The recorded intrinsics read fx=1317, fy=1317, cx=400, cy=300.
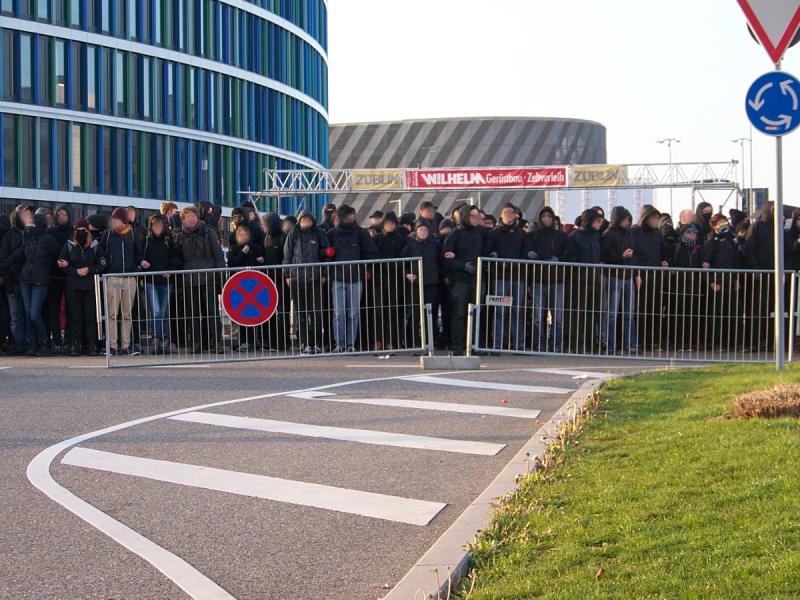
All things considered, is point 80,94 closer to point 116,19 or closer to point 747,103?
point 116,19

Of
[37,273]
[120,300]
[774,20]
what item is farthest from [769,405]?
[37,273]

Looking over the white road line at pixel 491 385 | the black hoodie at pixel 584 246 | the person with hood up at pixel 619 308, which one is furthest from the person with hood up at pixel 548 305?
the white road line at pixel 491 385

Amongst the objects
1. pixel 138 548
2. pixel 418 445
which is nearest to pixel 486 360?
pixel 418 445

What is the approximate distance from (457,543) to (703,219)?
48.7 ft

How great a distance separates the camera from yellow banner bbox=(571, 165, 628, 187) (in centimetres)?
6078

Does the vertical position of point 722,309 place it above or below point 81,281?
below

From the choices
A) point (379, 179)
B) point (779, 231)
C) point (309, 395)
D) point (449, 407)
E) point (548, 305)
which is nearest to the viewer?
point (449, 407)

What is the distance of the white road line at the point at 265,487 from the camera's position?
6.97 m

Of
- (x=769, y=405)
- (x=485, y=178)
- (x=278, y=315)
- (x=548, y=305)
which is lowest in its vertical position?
(x=769, y=405)

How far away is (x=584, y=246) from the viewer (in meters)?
18.3

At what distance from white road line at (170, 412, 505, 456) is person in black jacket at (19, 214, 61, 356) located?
25.4ft

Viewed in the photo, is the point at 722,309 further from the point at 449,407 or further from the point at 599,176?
the point at 599,176

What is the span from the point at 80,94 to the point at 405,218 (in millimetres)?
34246

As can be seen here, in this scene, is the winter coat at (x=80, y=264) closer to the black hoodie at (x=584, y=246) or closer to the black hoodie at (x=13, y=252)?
the black hoodie at (x=13, y=252)
